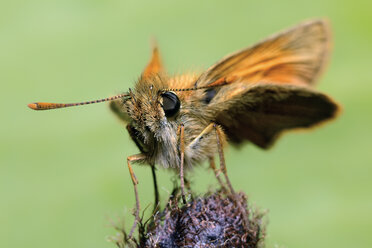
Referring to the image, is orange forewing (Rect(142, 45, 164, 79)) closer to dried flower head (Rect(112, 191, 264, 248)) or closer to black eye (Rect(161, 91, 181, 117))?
black eye (Rect(161, 91, 181, 117))

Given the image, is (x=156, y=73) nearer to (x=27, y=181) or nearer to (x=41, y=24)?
A: (x=27, y=181)

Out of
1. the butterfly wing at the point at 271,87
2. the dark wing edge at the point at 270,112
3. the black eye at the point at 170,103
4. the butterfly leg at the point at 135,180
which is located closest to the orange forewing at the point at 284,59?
the butterfly wing at the point at 271,87

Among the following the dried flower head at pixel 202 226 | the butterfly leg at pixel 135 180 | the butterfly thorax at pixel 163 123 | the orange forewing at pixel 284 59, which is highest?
the orange forewing at pixel 284 59

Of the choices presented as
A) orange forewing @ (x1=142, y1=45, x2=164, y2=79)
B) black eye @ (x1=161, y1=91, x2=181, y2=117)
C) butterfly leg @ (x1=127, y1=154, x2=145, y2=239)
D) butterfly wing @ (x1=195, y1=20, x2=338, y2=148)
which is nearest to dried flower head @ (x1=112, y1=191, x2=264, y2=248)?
butterfly leg @ (x1=127, y1=154, x2=145, y2=239)

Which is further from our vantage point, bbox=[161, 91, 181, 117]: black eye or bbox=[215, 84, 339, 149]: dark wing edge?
bbox=[215, 84, 339, 149]: dark wing edge

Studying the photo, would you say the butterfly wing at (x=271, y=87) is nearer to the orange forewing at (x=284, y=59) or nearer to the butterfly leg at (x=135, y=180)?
the orange forewing at (x=284, y=59)

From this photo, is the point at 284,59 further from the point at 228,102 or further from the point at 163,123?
the point at 163,123

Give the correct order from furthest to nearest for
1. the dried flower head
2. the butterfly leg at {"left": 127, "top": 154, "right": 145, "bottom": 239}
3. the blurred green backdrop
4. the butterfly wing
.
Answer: the blurred green backdrop → the butterfly wing → the butterfly leg at {"left": 127, "top": 154, "right": 145, "bottom": 239} → the dried flower head

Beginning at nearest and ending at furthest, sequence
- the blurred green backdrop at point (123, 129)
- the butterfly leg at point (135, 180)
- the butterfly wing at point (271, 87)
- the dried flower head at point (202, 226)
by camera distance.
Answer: the dried flower head at point (202, 226) → the butterfly leg at point (135, 180) → the butterfly wing at point (271, 87) → the blurred green backdrop at point (123, 129)
